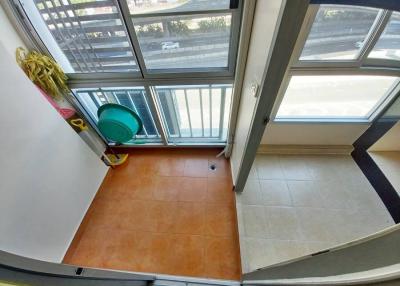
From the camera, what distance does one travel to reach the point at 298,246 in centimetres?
133

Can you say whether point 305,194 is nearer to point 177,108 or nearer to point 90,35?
point 177,108

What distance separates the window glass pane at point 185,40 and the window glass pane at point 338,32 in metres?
0.58

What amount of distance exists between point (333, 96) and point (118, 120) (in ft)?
6.35

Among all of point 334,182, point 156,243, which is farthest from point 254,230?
point 334,182

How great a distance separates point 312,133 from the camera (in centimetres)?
182

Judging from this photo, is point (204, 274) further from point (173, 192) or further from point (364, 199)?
point (364, 199)

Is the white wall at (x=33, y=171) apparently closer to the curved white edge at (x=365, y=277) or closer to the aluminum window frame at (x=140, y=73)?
the aluminum window frame at (x=140, y=73)

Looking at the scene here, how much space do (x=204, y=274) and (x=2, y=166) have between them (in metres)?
1.42

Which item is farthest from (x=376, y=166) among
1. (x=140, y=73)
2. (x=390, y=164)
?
(x=140, y=73)

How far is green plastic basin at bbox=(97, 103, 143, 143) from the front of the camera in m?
1.62

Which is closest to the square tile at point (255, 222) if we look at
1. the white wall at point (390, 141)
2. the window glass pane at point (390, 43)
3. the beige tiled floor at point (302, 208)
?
the beige tiled floor at point (302, 208)

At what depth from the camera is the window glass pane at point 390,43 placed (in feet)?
3.85

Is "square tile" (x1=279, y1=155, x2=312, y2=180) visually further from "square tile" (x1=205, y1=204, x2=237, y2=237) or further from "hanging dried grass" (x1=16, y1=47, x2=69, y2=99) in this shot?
"hanging dried grass" (x1=16, y1=47, x2=69, y2=99)

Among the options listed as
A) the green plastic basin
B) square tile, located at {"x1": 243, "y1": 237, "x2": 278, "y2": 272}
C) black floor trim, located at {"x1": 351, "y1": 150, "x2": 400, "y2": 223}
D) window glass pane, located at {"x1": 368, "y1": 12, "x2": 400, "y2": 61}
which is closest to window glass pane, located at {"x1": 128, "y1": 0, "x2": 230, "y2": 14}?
the green plastic basin
